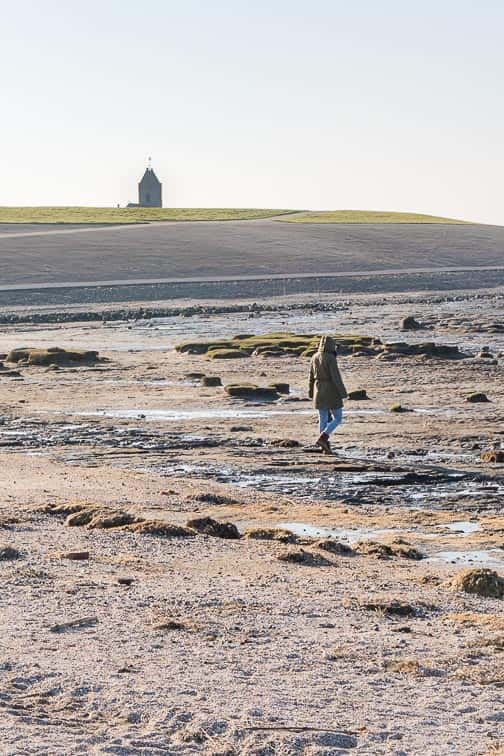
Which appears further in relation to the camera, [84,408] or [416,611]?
[84,408]

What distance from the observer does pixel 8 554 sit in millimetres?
10438

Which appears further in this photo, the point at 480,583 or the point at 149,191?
the point at 149,191

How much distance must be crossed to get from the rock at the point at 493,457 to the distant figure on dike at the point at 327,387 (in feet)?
6.77

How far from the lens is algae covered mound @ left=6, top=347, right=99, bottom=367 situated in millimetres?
30125

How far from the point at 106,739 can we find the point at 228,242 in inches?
3210

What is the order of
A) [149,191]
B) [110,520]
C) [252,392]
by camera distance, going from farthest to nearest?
[149,191]
[252,392]
[110,520]

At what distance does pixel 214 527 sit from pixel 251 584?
226 centimetres

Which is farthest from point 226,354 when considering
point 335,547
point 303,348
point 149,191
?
point 149,191

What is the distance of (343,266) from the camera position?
80.6m

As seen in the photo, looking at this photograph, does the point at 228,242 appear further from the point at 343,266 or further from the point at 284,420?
the point at 284,420

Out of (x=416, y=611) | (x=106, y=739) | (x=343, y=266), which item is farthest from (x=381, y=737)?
(x=343, y=266)

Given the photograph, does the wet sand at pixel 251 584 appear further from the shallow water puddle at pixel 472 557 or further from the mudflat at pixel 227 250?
the mudflat at pixel 227 250

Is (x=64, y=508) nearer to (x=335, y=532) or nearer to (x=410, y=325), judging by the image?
(x=335, y=532)

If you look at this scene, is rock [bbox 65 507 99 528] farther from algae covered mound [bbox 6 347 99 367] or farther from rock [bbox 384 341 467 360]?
rock [bbox 384 341 467 360]
